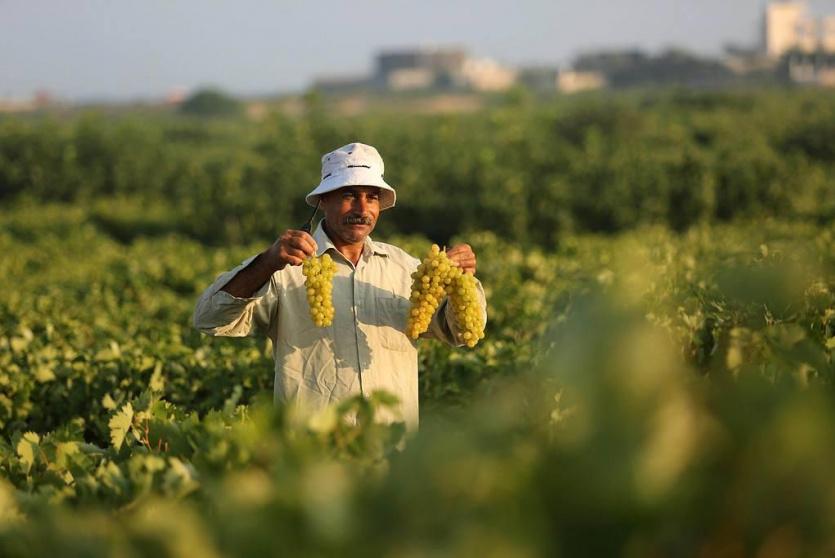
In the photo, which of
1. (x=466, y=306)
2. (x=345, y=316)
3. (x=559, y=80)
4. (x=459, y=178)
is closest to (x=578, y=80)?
(x=559, y=80)

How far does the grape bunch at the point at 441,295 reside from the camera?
3.32 m

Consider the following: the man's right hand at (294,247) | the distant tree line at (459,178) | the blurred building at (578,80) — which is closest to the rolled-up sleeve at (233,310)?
the man's right hand at (294,247)

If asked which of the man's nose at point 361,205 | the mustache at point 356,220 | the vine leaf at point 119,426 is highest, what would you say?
the man's nose at point 361,205

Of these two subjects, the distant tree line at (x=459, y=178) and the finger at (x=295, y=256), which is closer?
the finger at (x=295, y=256)

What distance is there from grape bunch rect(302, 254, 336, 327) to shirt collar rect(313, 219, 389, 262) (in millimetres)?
321

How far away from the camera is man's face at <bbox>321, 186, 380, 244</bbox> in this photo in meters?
3.64

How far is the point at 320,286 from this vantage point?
130 inches

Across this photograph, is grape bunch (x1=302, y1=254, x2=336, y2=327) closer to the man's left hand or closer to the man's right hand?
the man's right hand

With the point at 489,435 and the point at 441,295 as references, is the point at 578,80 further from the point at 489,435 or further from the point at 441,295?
the point at 489,435

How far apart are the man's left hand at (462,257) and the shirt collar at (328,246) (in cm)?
35

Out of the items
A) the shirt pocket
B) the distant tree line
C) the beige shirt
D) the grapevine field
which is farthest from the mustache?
the distant tree line

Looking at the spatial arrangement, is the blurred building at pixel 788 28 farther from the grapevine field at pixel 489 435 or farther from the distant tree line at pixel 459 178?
the grapevine field at pixel 489 435

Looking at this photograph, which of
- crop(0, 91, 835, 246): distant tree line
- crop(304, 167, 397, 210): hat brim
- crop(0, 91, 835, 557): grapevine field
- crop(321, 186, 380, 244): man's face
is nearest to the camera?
crop(0, 91, 835, 557): grapevine field

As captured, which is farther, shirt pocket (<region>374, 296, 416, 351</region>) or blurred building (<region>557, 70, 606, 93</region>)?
blurred building (<region>557, 70, 606, 93</region>)
